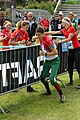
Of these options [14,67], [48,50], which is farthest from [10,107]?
[48,50]

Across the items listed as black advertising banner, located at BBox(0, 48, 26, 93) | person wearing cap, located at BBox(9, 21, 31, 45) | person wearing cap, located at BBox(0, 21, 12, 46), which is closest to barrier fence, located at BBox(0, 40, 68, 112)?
black advertising banner, located at BBox(0, 48, 26, 93)

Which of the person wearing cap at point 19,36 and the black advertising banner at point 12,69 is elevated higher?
the person wearing cap at point 19,36

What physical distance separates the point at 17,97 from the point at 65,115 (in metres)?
1.90

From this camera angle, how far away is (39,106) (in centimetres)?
783

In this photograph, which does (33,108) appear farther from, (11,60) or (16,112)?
(11,60)

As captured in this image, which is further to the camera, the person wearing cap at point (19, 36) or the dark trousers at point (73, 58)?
the dark trousers at point (73, 58)

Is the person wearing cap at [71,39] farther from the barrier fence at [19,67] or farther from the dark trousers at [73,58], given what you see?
the barrier fence at [19,67]

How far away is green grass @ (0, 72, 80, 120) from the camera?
710 centimetres

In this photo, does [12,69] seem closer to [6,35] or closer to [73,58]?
[73,58]

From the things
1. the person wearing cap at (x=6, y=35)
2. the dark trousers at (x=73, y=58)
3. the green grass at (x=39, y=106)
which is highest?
the person wearing cap at (x=6, y=35)

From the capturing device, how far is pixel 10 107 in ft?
25.5

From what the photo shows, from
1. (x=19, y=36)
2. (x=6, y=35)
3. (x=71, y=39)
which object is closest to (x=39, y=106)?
(x=19, y=36)

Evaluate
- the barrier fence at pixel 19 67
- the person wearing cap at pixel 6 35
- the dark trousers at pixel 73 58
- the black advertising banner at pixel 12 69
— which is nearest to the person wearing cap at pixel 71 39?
the dark trousers at pixel 73 58

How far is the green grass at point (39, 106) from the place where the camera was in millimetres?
7098
